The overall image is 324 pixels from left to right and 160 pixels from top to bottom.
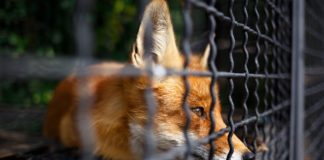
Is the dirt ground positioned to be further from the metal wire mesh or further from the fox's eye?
the metal wire mesh

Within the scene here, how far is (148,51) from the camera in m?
0.85

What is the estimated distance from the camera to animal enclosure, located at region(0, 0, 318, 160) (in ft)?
2.23

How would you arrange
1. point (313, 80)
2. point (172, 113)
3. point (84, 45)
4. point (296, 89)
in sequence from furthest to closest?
point (313, 80)
point (296, 89)
point (172, 113)
point (84, 45)

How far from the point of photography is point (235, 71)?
2.01 metres

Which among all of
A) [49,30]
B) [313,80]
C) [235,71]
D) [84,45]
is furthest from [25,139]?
[313,80]

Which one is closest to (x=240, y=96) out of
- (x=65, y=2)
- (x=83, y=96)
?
(x=83, y=96)

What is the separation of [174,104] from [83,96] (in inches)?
51.2

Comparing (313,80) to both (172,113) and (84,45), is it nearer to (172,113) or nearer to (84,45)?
(172,113)

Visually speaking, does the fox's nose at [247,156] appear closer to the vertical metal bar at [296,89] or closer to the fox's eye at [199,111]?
the fox's eye at [199,111]

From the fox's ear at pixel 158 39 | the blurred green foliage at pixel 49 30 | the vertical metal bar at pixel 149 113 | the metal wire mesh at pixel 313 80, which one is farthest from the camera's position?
the metal wire mesh at pixel 313 80

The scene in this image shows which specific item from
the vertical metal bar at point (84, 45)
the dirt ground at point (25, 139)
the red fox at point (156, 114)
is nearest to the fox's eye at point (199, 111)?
the red fox at point (156, 114)

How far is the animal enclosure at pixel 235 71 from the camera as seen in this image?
0.68 metres

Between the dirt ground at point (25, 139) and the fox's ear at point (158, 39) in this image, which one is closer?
the fox's ear at point (158, 39)

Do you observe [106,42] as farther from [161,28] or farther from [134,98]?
[161,28]
